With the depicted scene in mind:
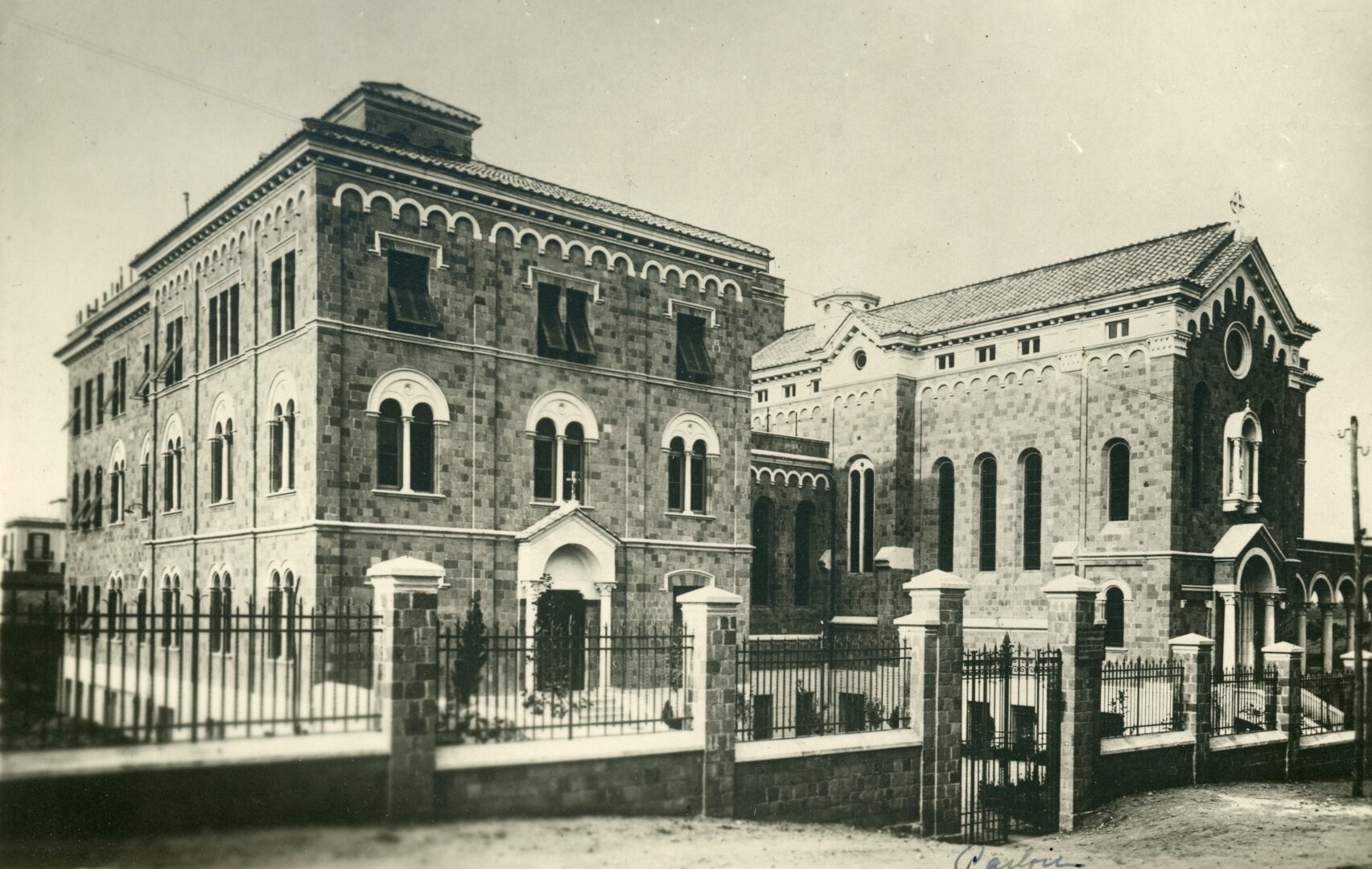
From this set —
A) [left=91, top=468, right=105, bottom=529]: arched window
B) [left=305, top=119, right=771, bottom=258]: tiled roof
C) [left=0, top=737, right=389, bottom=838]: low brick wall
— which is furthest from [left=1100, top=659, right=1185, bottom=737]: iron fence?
[left=91, top=468, right=105, bottom=529]: arched window

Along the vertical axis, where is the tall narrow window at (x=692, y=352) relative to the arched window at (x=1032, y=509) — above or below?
above

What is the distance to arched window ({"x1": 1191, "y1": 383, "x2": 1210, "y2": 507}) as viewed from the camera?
26.7 meters

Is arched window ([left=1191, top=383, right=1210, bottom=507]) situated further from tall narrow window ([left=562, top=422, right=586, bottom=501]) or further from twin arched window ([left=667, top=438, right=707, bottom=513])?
tall narrow window ([left=562, top=422, right=586, bottom=501])

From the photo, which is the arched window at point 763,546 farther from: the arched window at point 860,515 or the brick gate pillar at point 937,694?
the brick gate pillar at point 937,694

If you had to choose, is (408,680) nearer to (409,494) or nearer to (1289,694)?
(409,494)

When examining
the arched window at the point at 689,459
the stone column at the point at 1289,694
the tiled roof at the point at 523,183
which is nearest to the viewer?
the tiled roof at the point at 523,183

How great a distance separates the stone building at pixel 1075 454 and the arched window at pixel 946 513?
0.17 feet

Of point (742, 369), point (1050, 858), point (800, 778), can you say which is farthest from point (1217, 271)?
point (800, 778)

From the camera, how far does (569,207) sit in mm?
22406

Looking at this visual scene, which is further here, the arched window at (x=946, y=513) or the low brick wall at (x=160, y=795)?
the arched window at (x=946, y=513)

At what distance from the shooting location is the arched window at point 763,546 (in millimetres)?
30219

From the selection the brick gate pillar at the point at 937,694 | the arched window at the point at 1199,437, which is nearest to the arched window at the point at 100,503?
the brick gate pillar at the point at 937,694

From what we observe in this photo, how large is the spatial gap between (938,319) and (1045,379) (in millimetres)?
4727
